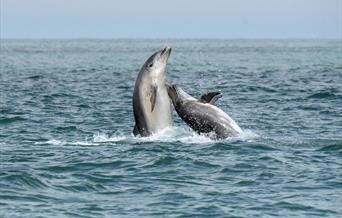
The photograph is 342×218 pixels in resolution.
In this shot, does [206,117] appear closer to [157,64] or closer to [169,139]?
[169,139]

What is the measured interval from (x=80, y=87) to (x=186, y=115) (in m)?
22.5

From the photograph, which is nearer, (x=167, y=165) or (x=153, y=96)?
(x=167, y=165)

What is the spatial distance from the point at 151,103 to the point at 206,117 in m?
1.34

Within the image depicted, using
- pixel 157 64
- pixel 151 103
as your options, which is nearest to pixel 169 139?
pixel 151 103

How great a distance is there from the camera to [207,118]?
19.9 metres

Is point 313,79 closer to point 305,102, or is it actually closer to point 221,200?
point 305,102

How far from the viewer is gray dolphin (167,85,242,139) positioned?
785 inches

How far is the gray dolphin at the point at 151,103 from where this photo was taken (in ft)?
67.3

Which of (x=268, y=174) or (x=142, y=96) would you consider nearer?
(x=268, y=174)

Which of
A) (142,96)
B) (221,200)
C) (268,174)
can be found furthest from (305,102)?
(221,200)

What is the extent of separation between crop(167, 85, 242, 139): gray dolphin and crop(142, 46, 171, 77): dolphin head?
991 millimetres

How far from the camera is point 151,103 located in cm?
2052

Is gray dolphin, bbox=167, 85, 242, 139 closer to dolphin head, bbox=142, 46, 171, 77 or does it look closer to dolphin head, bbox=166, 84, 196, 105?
dolphin head, bbox=166, 84, 196, 105

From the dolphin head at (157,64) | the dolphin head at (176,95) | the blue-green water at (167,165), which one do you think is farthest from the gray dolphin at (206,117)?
the dolphin head at (157,64)
